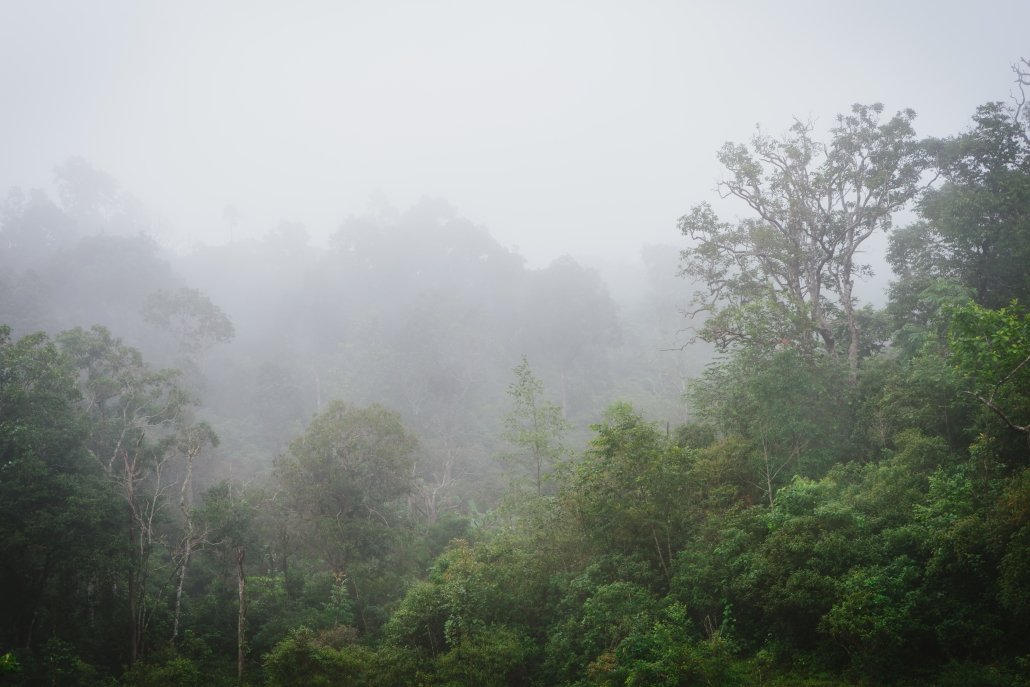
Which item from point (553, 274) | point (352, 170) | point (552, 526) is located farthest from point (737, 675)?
point (352, 170)

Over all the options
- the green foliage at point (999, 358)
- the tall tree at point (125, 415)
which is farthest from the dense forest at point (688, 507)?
the tall tree at point (125, 415)

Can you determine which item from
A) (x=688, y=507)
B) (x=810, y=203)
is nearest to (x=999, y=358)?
(x=688, y=507)

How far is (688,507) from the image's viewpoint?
14789 millimetres

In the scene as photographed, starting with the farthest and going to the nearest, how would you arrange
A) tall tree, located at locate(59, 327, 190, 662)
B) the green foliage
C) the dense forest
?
tall tree, located at locate(59, 327, 190, 662)
the green foliage
the dense forest

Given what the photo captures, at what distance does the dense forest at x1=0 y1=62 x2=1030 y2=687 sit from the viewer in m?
10.1

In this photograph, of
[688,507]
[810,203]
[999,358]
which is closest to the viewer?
[999,358]

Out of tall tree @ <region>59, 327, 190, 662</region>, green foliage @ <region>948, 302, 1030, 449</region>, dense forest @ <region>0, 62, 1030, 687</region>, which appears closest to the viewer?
dense forest @ <region>0, 62, 1030, 687</region>

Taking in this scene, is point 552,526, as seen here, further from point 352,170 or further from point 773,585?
point 352,170

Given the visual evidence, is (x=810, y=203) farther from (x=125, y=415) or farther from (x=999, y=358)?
(x=125, y=415)

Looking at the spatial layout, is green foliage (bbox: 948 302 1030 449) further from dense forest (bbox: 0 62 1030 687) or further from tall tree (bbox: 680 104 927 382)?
tall tree (bbox: 680 104 927 382)

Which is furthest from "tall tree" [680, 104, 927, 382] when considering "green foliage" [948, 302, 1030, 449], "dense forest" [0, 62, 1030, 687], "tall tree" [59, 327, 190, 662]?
"tall tree" [59, 327, 190, 662]

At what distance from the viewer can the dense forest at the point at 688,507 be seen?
1005 cm

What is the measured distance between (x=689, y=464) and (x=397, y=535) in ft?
47.6

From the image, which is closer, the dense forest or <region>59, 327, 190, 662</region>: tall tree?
the dense forest
